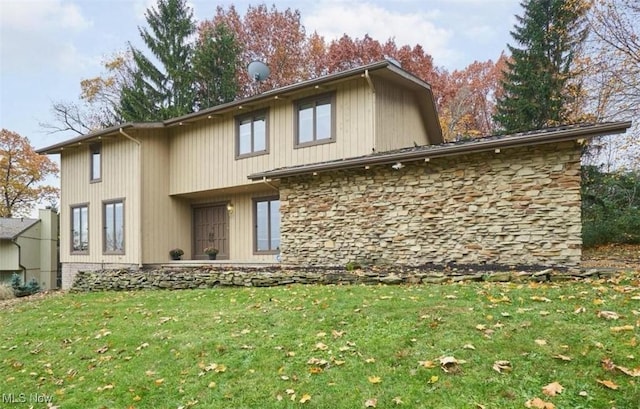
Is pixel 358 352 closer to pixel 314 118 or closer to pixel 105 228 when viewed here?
pixel 314 118

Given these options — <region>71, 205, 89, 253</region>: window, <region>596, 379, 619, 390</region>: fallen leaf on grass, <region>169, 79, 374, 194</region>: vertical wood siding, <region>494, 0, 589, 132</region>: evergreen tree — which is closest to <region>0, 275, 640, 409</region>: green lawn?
<region>596, 379, 619, 390</region>: fallen leaf on grass

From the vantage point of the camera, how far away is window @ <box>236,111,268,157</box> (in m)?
12.7

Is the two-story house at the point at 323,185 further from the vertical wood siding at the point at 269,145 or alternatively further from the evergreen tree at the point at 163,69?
the evergreen tree at the point at 163,69

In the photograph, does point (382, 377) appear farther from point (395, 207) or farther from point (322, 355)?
point (395, 207)

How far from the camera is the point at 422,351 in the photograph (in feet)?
13.2

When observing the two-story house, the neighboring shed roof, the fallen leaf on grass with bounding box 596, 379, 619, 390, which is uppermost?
the two-story house

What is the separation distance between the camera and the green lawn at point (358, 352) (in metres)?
3.35

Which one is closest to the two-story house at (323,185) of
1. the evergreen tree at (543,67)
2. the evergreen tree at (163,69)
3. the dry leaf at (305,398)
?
the evergreen tree at (543,67)

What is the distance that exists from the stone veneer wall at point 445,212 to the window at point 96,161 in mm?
8405

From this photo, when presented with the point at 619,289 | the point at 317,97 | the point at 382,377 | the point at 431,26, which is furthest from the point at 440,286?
the point at 431,26

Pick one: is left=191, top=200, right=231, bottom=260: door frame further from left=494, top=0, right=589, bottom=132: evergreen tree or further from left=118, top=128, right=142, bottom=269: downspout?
left=494, top=0, right=589, bottom=132: evergreen tree

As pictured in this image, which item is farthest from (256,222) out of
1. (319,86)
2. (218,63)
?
(218,63)

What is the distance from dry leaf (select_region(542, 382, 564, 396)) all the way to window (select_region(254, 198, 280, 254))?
9.98 metres

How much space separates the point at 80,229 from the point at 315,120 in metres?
10.5
